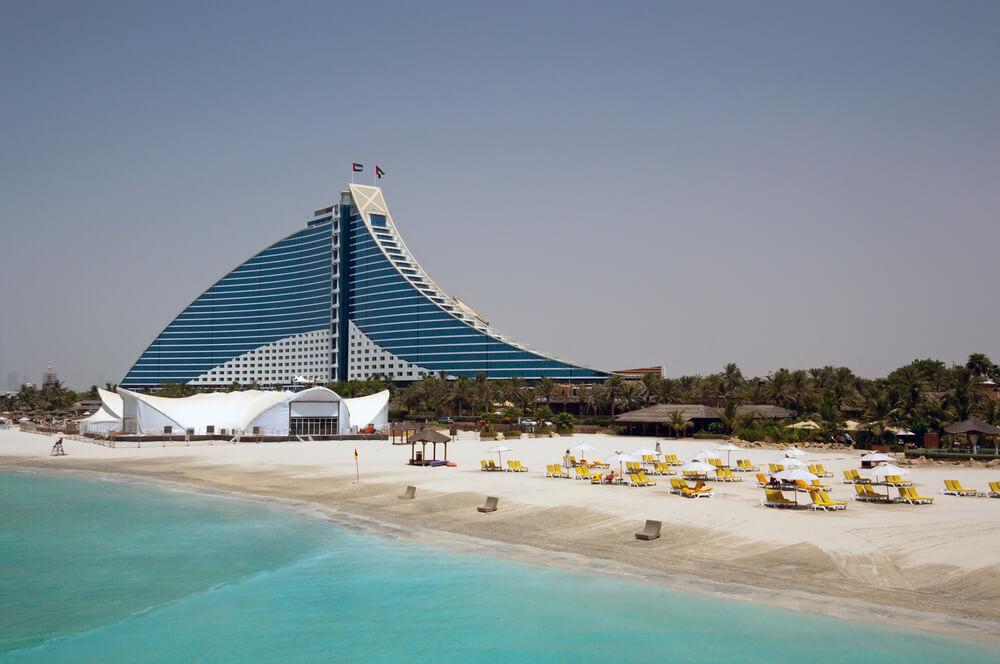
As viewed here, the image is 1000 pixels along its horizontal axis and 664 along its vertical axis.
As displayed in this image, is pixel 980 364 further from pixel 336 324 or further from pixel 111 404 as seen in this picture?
pixel 336 324

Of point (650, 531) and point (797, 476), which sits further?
point (797, 476)

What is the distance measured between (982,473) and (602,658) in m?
27.0

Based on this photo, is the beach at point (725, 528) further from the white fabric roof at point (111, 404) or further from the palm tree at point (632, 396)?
the palm tree at point (632, 396)

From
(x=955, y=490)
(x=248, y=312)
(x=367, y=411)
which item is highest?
(x=248, y=312)

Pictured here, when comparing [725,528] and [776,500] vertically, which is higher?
[776,500]

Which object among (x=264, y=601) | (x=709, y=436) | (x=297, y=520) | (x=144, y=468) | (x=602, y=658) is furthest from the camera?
(x=709, y=436)

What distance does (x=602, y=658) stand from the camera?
518 inches

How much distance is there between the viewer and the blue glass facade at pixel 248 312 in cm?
15325

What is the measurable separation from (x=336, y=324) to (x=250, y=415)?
85.9 metres

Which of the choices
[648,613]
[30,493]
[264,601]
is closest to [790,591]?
[648,613]

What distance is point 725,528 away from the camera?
67.2ft

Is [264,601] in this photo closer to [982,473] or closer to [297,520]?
[297,520]

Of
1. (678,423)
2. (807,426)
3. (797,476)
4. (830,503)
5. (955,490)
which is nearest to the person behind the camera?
(830,503)

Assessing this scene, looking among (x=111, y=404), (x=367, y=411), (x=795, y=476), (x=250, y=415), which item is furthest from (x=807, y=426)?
(x=111, y=404)
